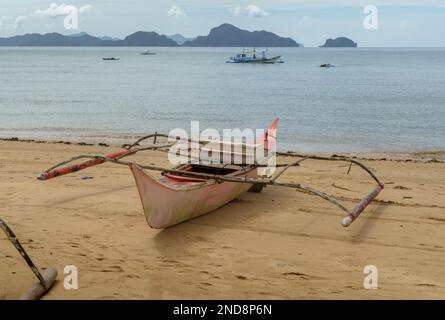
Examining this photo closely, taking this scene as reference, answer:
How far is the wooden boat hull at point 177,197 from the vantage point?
6.22 m

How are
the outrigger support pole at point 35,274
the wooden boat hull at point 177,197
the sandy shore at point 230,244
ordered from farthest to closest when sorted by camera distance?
the wooden boat hull at point 177,197 < the sandy shore at point 230,244 < the outrigger support pole at point 35,274

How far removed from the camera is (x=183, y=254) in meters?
6.24

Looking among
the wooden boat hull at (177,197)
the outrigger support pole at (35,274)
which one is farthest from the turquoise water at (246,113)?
the outrigger support pole at (35,274)

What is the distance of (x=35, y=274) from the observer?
5086mm

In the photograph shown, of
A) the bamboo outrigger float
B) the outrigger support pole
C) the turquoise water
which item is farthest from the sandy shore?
the turquoise water

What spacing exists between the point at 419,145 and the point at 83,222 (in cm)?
1509

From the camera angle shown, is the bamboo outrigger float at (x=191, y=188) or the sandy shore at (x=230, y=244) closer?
the sandy shore at (x=230, y=244)

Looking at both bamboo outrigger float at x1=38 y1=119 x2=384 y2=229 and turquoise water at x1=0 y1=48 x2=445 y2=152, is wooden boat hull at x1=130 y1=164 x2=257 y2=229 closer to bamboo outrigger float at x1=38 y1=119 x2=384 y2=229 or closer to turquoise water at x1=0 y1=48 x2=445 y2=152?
bamboo outrigger float at x1=38 y1=119 x2=384 y2=229

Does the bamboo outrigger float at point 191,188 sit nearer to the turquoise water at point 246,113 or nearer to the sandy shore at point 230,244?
the sandy shore at point 230,244

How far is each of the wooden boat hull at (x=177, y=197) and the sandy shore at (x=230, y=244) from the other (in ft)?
0.60

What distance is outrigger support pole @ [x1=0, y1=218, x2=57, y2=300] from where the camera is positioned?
4.83 meters

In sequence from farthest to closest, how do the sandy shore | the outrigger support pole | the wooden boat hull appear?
the wooden boat hull < the sandy shore < the outrigger support pole

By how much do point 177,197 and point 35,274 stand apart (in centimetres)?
217

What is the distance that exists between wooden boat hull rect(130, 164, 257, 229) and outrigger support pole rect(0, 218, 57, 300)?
140 cm
